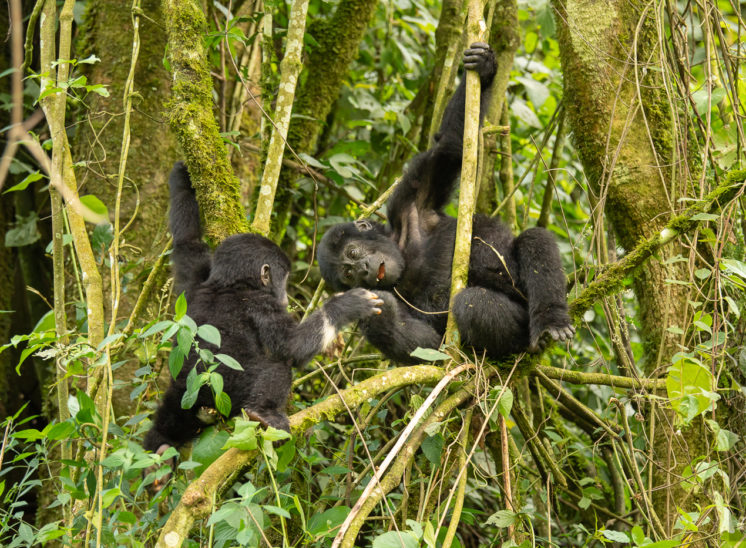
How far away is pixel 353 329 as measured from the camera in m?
5.08

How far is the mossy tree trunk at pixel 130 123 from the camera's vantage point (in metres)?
5.71

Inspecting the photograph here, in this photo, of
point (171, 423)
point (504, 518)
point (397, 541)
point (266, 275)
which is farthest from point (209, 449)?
point (266, 275)

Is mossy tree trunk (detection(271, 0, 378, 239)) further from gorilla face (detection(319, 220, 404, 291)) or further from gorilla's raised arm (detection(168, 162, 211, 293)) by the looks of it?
gorilla's raised arm (detection(168, 162, 211, 293))

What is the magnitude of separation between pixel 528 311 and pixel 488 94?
4.99ft

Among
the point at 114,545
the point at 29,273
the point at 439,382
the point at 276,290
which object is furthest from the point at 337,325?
the point at 29,273

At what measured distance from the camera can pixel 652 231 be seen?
4262mm

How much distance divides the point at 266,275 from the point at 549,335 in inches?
65.0

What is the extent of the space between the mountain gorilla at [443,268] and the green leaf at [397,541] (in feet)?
4.68

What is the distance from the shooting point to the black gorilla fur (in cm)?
372

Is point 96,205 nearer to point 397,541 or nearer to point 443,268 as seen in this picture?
point 397,541

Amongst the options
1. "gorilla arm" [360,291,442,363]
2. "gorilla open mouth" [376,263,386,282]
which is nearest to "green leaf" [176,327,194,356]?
"gorilla arm" [360,291,442,363]

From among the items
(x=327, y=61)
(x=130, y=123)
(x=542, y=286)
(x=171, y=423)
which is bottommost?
(x=171, y=423)

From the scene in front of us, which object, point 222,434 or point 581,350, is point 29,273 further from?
point 581,350

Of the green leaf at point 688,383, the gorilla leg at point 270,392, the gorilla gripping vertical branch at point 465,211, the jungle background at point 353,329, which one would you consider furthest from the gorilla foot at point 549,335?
the gorilla leg at point 270,392
